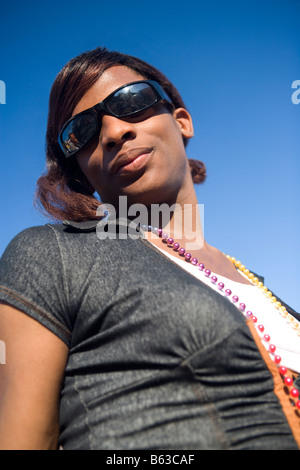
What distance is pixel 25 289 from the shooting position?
133cm

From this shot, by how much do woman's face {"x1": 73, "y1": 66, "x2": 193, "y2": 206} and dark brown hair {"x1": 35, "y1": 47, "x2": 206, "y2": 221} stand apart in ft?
0.22

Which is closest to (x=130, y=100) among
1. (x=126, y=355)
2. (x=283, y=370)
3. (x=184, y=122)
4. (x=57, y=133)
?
(x=57, y=133)

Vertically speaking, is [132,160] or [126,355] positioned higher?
[132,160]

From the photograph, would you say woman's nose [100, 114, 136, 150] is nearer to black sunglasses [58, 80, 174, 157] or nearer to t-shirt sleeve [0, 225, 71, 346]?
black sunglasses [58, 80, 174, 157]

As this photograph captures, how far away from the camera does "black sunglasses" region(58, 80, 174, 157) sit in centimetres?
203

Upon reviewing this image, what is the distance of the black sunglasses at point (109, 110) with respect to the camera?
2.03 m

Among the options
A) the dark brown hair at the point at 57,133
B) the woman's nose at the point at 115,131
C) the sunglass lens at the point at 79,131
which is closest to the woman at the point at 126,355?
the dark brown hair at the point at 57,133

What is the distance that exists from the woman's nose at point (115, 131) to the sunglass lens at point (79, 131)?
0.24 feet

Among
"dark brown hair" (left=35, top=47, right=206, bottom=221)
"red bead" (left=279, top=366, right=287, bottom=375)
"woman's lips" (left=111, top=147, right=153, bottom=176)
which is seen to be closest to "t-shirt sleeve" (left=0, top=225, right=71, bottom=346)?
"dark brown hair" (left=35, top=47, right=206, bottom=221)

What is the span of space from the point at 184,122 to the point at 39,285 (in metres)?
1.78

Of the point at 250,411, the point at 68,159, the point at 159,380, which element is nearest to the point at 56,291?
the point at 159,380

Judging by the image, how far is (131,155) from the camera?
1.99 m

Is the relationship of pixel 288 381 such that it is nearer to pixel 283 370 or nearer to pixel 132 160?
pixel 283 370
